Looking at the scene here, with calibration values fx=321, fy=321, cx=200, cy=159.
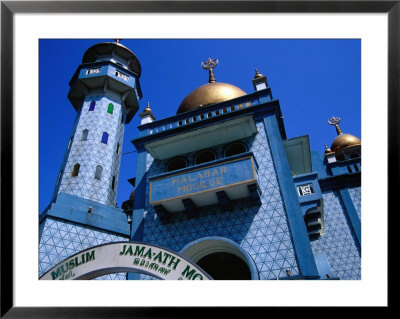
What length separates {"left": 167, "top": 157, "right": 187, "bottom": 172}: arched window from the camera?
10727 mm

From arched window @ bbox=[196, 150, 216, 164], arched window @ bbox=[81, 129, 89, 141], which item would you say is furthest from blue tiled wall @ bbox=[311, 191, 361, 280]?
arched window @ bbox=[81, 129, 89, 141]

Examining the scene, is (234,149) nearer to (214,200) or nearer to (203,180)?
(203,180)

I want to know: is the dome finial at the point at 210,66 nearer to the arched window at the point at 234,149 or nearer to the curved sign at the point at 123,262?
the arched window at the point at 234,149

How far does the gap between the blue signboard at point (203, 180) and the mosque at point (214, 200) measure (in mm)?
30

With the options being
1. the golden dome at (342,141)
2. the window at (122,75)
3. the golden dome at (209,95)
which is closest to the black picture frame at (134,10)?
the golden dome at (209,95)

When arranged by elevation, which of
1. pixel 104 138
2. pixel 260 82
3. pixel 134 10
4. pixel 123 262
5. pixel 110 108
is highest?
pixel 110 108

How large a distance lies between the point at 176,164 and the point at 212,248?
3129mm

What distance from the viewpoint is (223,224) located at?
895 cm

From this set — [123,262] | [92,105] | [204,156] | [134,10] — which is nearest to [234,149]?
[204,156]

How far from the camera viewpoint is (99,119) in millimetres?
14227

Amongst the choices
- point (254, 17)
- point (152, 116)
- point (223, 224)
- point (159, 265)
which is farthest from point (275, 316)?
point (152, 116)

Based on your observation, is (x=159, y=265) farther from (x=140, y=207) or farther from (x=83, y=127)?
(x=83, y=127)

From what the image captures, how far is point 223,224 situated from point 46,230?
5025 mm

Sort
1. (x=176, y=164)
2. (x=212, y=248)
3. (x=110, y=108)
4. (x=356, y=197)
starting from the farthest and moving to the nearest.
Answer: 1. (x=110, y=108)
2. (x=356, y=197)
3. (x=176, y=164)
4. (x=212, y=248)
